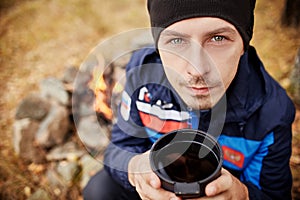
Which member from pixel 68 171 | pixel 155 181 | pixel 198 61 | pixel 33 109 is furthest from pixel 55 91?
pixel 155 181

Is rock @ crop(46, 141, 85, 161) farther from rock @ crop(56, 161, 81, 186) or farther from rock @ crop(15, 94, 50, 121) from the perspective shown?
rock @ crop(15, 94, 50, 121)

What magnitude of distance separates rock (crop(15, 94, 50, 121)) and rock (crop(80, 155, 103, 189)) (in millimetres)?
590

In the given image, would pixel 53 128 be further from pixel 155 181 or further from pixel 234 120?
pixel 155 181

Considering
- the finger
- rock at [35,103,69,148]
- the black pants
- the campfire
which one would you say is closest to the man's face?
the finger

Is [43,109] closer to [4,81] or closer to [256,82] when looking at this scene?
[4,81]

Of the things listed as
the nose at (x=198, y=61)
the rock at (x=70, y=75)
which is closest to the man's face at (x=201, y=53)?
the nose at (x=198, y=61)

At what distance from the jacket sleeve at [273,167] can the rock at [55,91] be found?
1.90 m

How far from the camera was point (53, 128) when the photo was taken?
2.81 metres

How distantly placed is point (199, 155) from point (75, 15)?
12.9 feet

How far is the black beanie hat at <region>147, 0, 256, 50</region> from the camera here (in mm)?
1271

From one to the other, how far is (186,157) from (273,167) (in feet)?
2.32

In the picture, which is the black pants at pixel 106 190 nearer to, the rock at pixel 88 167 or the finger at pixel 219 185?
the rock at pixel 88 167

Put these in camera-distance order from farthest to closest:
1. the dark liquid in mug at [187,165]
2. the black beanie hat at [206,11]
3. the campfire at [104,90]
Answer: the campfire at [104,90] → the black beanie hat at [206,11] → the dark liquid in mug at [187,165]

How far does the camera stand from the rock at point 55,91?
3.03 m
